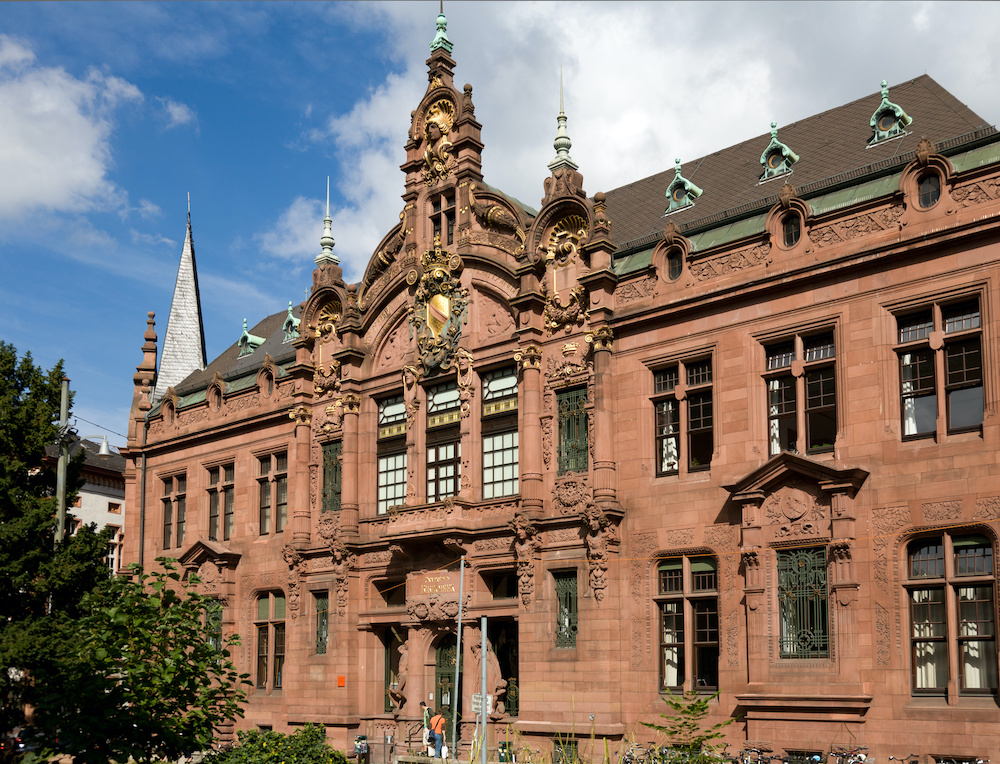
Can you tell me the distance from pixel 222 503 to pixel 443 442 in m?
12.9

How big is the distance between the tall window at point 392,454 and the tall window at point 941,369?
1717 cm

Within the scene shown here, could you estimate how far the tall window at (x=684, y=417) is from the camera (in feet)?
95.7

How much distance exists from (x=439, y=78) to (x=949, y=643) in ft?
79.3

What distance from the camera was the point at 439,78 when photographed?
123ft

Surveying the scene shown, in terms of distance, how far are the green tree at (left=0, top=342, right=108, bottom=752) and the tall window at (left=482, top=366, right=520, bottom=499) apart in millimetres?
11504

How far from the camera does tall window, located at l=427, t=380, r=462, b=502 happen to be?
34.8 metres

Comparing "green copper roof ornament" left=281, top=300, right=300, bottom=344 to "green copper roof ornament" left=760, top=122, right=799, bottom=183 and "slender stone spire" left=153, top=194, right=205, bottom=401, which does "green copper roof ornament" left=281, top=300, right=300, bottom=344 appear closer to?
"slender stone spire" left=153, top=194, right=205, bottom=401

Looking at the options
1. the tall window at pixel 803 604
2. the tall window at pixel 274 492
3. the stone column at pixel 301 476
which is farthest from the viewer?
the tall window at pixel 274 492

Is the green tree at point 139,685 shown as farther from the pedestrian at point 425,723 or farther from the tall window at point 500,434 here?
the tall window at point 500,434

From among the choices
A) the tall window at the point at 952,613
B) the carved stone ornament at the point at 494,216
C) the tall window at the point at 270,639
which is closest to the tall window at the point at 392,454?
the tall window at the point at 270,639

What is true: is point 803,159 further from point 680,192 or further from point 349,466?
point 349,466

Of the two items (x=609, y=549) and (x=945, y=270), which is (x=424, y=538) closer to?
(x=609, y=549)

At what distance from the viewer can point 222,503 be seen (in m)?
43.9

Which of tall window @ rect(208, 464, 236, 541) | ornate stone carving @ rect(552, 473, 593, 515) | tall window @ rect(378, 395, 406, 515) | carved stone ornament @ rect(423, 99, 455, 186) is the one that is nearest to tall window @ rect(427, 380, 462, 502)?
tall window @ rect(378, 395, 406, 515)
